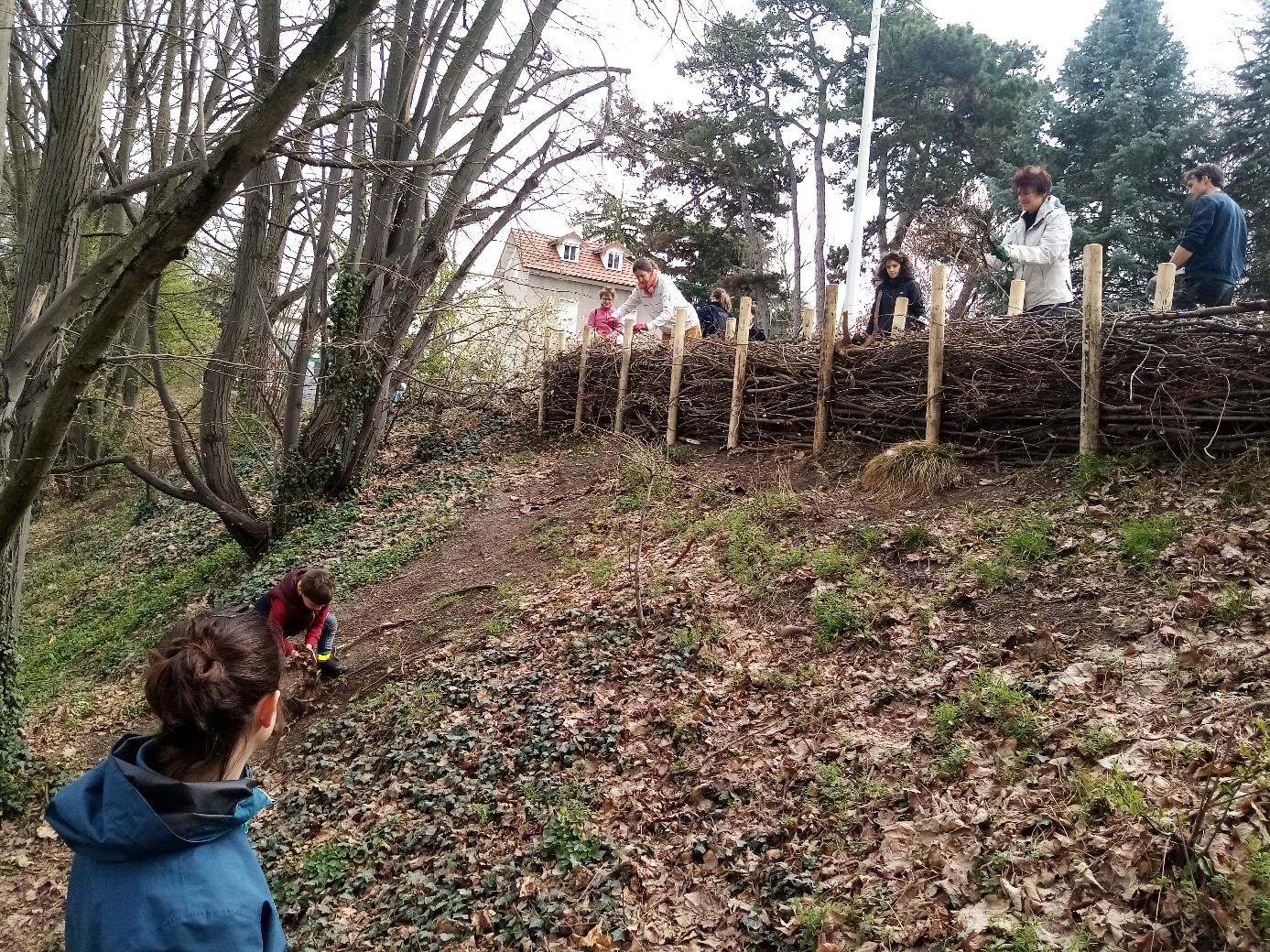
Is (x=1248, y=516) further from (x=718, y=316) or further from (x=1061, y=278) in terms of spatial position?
(x=718, y=316)

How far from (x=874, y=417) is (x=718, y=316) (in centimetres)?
407

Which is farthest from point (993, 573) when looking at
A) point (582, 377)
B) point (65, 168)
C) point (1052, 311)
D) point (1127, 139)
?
point (1127, 139)

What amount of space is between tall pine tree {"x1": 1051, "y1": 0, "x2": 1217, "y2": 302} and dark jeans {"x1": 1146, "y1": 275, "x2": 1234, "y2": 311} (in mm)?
9257

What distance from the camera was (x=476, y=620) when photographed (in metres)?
6.92

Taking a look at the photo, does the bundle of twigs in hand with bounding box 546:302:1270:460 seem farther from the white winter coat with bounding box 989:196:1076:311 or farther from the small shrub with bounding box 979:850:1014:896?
the small shrub with bounding box 979:850:1014:896

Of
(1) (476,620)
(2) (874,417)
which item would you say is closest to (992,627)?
(2) (874,417)

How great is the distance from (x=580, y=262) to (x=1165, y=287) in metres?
26.1

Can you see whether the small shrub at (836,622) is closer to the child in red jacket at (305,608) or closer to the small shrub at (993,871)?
the small shrub at (993,871)

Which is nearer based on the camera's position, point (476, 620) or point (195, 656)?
Result: point (195, 656)

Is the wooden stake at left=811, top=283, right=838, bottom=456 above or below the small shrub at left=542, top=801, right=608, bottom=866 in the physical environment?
above

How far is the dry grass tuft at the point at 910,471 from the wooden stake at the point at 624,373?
437 cm

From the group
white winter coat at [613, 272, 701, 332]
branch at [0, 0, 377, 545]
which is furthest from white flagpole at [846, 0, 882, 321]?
branch at [0, 0, 377, 545]

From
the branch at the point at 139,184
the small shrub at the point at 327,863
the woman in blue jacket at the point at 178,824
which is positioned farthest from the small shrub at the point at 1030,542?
the branch at the point at 139,184

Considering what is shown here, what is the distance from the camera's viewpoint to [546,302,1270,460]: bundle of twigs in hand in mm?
5617
